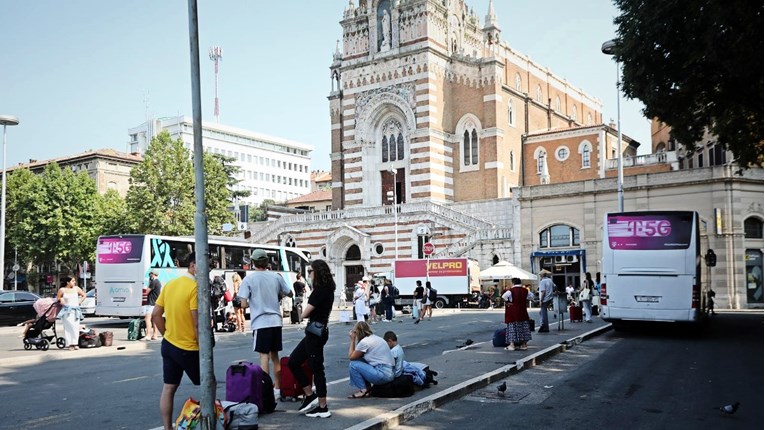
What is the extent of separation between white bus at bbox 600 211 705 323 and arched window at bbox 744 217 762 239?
20.0 m

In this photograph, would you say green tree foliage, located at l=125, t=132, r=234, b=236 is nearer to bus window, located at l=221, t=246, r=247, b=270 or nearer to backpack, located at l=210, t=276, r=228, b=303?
bus window, located at l=221, t=246, r=247, b=270

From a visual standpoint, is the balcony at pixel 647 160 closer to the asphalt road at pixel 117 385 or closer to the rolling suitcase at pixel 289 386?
the asphalt road at pixel 117 385

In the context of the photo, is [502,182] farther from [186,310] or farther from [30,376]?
[186,310]

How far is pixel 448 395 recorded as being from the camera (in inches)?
380

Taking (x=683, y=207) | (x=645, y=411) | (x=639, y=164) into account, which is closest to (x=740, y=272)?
(x=683, y=207)

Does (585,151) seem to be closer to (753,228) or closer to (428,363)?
(753,228)

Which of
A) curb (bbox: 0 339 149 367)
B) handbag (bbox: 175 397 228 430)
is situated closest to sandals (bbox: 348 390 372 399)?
handbag (bbox: 175 397 228 430)

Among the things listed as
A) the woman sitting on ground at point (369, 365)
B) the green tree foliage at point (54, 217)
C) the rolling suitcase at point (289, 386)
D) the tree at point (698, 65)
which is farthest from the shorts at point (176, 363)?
the green tree foliage at point (54, 217)

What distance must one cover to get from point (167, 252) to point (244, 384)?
18.6m

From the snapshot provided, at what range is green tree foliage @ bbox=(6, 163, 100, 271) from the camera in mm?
55438

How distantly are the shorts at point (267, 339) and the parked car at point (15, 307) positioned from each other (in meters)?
20.4

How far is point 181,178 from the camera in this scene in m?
51.5

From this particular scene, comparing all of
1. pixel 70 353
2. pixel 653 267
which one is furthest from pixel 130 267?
pixel 653 267

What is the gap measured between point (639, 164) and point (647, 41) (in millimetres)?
37607
